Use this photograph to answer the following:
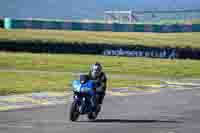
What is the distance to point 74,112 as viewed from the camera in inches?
651

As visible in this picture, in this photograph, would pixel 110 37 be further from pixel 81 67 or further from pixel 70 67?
pixel 70 67

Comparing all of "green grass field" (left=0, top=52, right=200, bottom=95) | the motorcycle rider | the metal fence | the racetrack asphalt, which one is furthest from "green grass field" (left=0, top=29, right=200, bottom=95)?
the motorcycle rider

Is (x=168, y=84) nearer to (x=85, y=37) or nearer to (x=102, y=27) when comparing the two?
(x=85, y=37)

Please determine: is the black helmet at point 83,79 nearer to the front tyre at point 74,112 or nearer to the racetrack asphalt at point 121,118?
the front tyre at point 74,112

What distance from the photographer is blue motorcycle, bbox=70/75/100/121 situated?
651 inches

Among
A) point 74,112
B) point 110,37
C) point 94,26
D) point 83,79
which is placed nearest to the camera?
point 74,112

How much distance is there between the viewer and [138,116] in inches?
738

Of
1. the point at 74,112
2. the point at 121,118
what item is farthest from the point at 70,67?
the point at 74,112

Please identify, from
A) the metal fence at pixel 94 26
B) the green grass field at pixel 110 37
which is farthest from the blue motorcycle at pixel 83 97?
the metal fence at pixel 94 26

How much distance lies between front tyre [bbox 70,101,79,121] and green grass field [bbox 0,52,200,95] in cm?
1574

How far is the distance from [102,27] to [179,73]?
1111 inches

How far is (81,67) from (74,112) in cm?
2762

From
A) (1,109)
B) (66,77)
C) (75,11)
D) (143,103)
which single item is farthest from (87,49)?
(75,11)

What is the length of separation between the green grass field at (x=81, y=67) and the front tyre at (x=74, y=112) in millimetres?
15742
